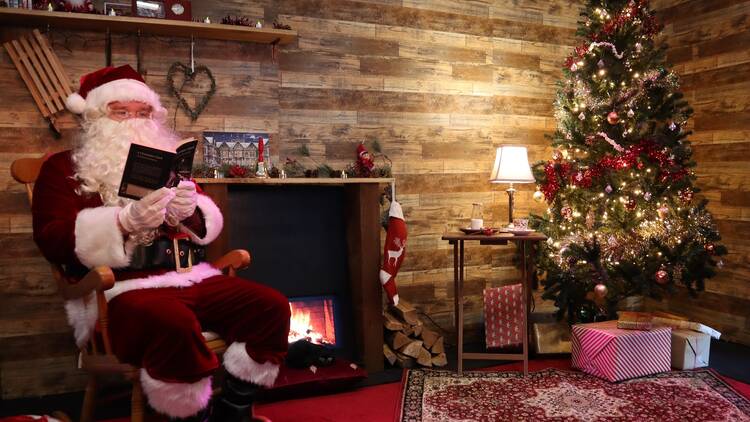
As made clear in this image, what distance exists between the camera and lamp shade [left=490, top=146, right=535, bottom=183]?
3.79 meters

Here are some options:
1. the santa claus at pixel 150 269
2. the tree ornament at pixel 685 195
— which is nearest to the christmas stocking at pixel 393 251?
the santa claus at pixel 150 269

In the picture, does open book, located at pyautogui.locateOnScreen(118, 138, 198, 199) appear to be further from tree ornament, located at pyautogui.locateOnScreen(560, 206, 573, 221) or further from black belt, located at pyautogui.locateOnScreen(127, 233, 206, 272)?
tree ornament, located at pyautogui.locateOnScreen(560, 206, 573, 221)

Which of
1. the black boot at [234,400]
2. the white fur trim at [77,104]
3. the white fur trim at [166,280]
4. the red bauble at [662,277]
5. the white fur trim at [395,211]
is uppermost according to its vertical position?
the white fur trim at [77,104]

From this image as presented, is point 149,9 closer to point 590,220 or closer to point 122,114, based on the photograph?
point 122,114

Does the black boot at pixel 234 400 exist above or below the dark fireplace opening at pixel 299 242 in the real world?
below

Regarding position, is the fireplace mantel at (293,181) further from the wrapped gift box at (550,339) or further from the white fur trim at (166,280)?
the wrapped gift box at (550,339)

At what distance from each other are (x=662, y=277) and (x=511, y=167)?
3.54ft

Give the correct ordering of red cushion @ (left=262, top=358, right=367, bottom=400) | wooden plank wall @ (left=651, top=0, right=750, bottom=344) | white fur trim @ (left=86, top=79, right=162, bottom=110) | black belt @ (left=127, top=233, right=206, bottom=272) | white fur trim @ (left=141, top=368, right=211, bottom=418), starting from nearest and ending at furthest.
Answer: white fur trim @ (left=141, top=368, right=211, bottom=418), black belt @ (left=127, top=233, right=206, bottom=272), white fur trim @ (left=86, top=79, right=162, bottom=110), red cushion @ (left=262, top=358, right=367, bottom=400), wooden plank wall @ (left=651, top=0, right=750, bottom=344)

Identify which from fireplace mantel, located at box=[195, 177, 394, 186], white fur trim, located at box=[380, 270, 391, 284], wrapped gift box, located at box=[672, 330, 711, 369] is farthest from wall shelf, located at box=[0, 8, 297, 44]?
wrapped gift box, located at box=[672, 330, 711, 369]

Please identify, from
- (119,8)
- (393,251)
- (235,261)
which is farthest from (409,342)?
(119,8)

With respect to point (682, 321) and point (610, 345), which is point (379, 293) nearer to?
point (610, 345)

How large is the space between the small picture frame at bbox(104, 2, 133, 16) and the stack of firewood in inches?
85.0

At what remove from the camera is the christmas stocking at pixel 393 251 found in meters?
3.48

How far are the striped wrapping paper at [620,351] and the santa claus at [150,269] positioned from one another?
1767 millimetres
